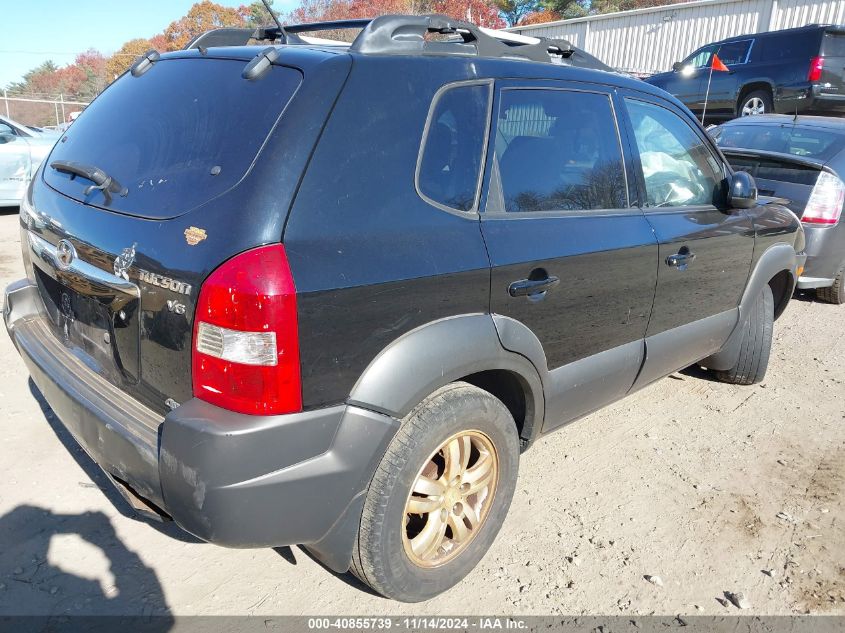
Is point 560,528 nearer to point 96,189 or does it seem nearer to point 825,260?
point 96,189

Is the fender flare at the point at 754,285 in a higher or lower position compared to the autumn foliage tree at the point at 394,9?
lower

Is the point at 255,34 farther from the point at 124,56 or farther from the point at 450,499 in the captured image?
the point at 124,56

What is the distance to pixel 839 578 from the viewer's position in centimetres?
269

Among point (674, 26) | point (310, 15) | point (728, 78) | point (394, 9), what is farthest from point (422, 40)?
point (310, 15)

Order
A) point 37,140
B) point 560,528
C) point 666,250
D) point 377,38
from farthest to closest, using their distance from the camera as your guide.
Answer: point 37,140 < point 666,250 < point 560,528 < point 377,38

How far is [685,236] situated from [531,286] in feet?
4.09

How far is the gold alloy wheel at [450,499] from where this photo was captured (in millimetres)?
2348

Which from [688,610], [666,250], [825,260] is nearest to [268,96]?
[666,250]

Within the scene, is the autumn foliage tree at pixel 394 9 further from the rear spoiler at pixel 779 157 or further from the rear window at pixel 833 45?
the rear spoiler at pixel 779 157

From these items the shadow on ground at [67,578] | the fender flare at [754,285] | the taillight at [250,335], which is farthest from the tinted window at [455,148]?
the fender flare at [754,285]

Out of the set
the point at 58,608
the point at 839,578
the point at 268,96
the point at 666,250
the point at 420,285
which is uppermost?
the point at 268,96

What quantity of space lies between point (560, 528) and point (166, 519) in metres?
1.66

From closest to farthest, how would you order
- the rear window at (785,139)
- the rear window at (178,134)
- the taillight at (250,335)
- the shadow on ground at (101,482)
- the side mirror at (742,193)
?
1. the taillight at (250,335)
2. the rear window at (178,134)
3. the shadow on ground at (101,482)
4. the side mirror at (742,193)
5. the rear window at (785,139)

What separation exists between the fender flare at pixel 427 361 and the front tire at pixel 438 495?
0.36 feet
